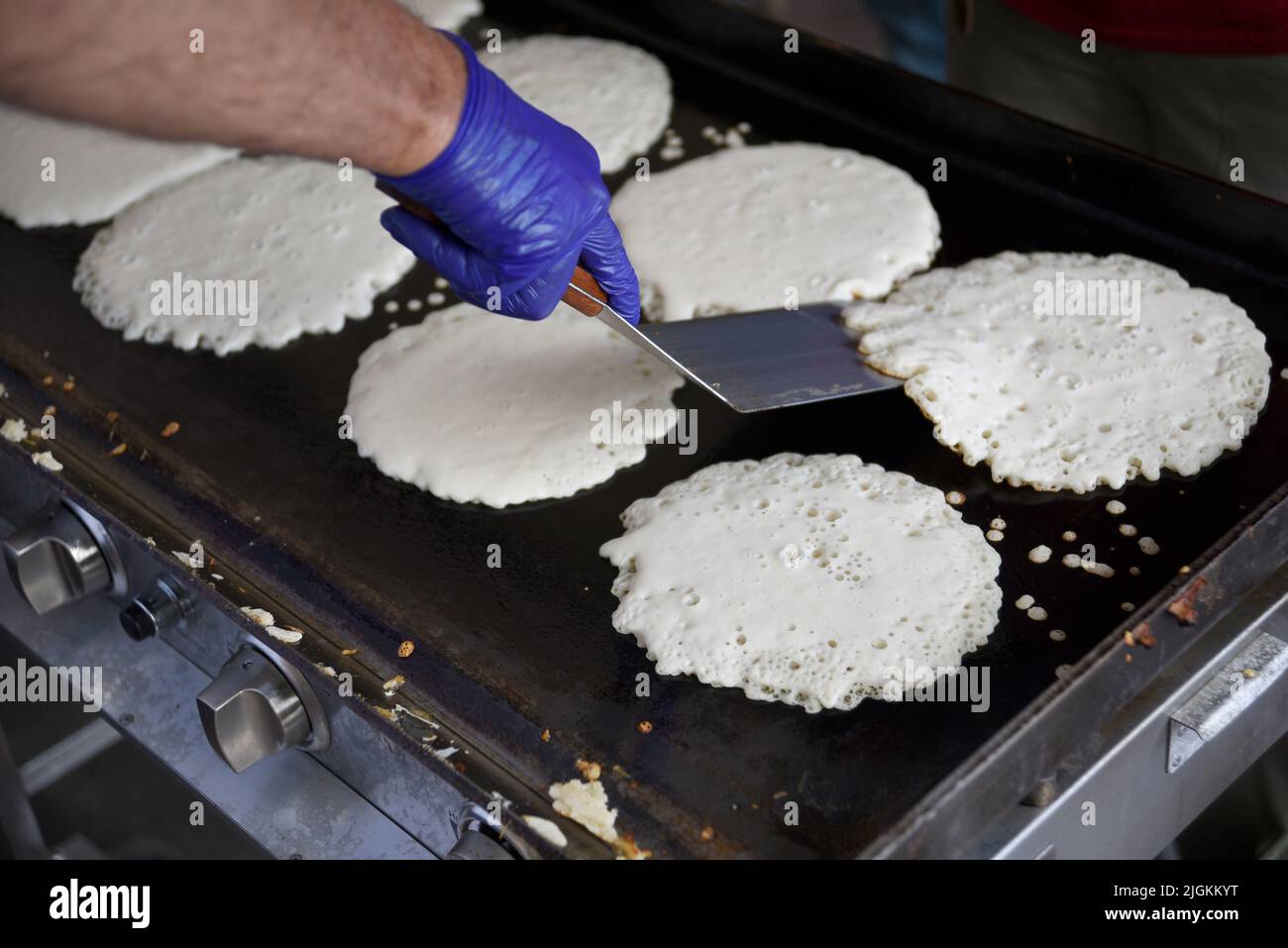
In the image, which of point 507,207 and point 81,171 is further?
point 81,171

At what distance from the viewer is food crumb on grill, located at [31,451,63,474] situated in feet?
5.81

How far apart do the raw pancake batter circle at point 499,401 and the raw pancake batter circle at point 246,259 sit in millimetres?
174

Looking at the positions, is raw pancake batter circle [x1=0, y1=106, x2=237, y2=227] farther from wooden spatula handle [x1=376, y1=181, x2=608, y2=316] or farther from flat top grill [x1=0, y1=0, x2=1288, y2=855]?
wooden spatula handle [x1=376, y1=181, x2=608, y2=316]

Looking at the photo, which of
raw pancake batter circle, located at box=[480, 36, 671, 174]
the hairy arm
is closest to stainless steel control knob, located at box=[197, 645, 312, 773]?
the hairy arm

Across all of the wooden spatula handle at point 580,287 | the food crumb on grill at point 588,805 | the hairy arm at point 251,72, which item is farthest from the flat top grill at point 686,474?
the hairy arm at point 251,72

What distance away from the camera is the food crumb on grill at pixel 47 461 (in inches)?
69.7

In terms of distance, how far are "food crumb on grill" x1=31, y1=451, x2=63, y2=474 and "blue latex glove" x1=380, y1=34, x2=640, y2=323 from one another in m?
0.59

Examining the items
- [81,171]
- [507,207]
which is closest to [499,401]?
[507,207]

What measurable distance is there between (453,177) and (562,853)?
744 millimetres

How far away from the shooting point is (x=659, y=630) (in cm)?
154

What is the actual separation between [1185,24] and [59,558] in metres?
1.86

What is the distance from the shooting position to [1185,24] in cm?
209

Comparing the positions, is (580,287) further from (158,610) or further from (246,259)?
(246,259)

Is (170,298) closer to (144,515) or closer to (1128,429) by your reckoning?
(144,515)
